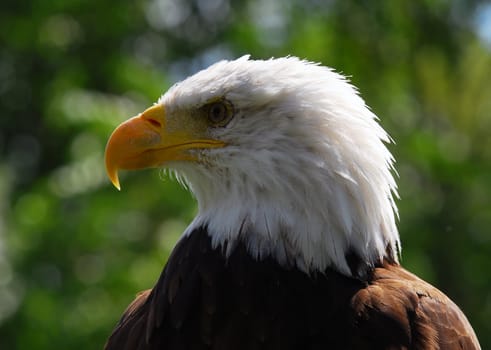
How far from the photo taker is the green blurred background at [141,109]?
8477 mm

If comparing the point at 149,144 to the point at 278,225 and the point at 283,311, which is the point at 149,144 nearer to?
the point at 278,225

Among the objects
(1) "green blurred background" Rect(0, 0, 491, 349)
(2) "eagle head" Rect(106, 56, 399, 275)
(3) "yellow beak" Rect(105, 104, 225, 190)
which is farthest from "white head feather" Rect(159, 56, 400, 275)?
(1) "green blurred background" Rect(0, 0, 491, 349)

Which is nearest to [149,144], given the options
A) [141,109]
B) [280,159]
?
[280,159]

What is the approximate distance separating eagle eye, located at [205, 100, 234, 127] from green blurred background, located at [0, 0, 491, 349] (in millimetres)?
3942

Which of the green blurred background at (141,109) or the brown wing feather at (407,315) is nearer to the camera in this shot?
the brown wing feather at (407,315)

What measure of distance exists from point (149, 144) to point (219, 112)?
13.2 inches

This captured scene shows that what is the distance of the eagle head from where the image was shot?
3.81 meters

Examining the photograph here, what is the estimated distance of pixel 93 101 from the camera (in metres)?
8.98

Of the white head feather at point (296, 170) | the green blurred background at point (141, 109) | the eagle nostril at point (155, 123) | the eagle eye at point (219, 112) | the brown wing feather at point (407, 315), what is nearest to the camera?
the brown wing feather at point (407, 315)

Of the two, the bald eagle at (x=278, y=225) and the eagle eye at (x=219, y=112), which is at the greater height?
the eagle eye at (x=219, y=112)

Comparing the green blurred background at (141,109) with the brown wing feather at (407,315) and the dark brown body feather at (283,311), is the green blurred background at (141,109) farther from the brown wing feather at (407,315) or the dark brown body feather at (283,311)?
the brown wing feather at (407,315)

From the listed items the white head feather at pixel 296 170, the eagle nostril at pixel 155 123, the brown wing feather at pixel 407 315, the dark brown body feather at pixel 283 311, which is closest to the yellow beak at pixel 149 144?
the eagle nostril at pixel 155 123

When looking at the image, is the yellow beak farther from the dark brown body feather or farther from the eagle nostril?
the dark brown body feather

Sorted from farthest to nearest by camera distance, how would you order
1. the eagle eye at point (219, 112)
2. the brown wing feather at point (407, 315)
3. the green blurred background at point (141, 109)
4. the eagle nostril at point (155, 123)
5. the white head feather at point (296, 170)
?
the green blurred background at point (141, 109)
the eagle nostril at point (155, 123)
the eagle eye at point (219, 112)
the white head feather at point (296, 170)
the brown wing feather at point (407, 315)
